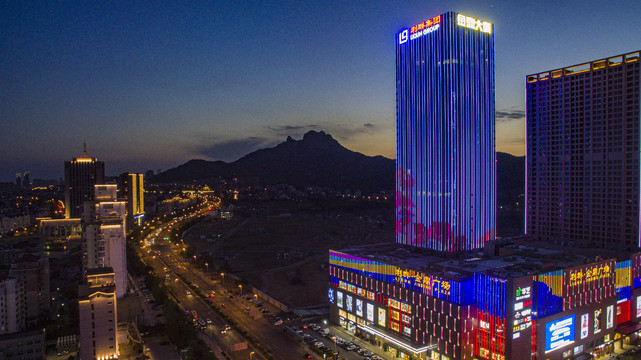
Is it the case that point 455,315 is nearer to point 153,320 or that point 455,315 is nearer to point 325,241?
point 153,320

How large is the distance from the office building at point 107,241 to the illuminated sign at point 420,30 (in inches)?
1335

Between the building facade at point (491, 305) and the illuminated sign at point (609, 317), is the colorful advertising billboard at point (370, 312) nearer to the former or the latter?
the building facade at point (491, 305)

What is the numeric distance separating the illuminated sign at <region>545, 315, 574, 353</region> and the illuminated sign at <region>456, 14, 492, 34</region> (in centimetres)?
2724

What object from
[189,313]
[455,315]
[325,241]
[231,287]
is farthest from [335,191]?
[455,315]

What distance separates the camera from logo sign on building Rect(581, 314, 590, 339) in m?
31.3

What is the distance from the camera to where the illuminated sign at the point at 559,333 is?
28.7 m

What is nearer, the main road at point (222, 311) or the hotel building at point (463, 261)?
the hotel building at point (463, 261)

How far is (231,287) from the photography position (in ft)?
164

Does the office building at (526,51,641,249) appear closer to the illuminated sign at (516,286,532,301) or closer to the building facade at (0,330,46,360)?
the illuminated sign at (516,286,532,301)

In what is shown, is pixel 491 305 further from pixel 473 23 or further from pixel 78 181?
pixel 78 181

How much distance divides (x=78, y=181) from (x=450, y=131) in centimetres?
8543

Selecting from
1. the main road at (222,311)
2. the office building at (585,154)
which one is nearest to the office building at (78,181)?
the main road at (222,311)

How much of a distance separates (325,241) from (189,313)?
43.4 meters

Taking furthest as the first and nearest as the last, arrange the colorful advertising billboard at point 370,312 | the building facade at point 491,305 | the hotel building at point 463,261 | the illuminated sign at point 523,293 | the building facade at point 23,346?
the colorful advertising billboard at point 370,312 → the building facade at point 23,346 → the hotel building at point 463,261 → the building facade at point 491,305 → the illuminated sign at point 523,293
